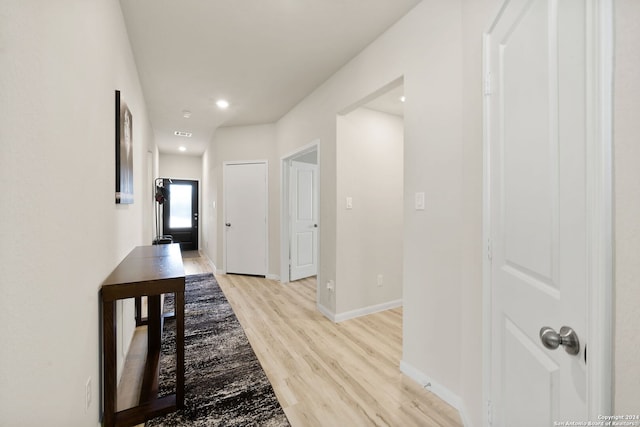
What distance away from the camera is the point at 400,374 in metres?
2.01

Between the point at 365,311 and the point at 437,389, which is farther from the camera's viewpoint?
the point at 365,311

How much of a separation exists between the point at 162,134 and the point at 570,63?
20.3 ft

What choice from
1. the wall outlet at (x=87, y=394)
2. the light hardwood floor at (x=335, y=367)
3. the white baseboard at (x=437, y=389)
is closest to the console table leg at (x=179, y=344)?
the wall outlet at (x=87, y=394)

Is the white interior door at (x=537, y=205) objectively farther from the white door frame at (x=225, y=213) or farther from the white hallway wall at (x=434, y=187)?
the white door frame at (x=225, y=213)

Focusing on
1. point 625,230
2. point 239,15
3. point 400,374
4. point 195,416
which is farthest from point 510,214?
point 239,15

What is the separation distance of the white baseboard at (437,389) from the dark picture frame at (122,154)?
2.34 meters

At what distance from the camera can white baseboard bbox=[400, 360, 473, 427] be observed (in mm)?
1585

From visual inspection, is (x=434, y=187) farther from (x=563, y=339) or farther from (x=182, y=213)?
(x=182, y=213)

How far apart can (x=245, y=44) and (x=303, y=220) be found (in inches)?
112

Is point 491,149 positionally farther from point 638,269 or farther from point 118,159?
point 118,159

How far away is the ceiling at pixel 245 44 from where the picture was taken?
1.98m

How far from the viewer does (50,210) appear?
871 millimetres

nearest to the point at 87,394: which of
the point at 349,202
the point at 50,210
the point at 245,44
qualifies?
the point at 50,210

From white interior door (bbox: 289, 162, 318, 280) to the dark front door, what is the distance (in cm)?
437
